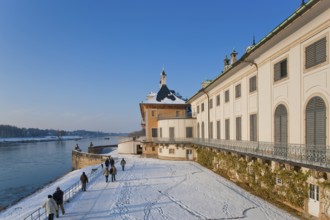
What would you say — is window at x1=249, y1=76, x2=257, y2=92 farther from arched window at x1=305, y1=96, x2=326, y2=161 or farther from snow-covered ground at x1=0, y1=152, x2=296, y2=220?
snow-covered ground at x1=0, y1=152, x2=296, y2=220

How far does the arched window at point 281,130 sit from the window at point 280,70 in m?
1.86

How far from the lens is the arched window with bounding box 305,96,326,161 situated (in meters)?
10.2

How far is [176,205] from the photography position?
13414mm

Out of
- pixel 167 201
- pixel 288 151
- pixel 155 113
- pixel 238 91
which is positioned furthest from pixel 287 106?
pixel 155 113

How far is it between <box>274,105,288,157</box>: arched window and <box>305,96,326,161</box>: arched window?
1.69 metres

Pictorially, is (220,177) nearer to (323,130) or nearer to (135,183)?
(135,183)

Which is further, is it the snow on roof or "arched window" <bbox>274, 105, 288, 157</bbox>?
the snow on roof

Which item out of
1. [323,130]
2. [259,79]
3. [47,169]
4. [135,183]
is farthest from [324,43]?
[47,169]

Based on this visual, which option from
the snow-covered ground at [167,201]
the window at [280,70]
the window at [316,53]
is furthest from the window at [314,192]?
the window at [280,70]

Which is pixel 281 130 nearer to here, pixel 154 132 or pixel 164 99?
pixel 154 132

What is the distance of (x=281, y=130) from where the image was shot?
45.0 feet

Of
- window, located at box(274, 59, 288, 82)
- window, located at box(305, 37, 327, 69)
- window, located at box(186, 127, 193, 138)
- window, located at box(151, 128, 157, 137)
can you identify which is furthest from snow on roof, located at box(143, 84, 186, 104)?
window, located at box(305, 37, 327, 69)

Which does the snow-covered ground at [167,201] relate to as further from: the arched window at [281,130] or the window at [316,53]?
the window at [316,53]

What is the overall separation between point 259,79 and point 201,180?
10.1 metres
